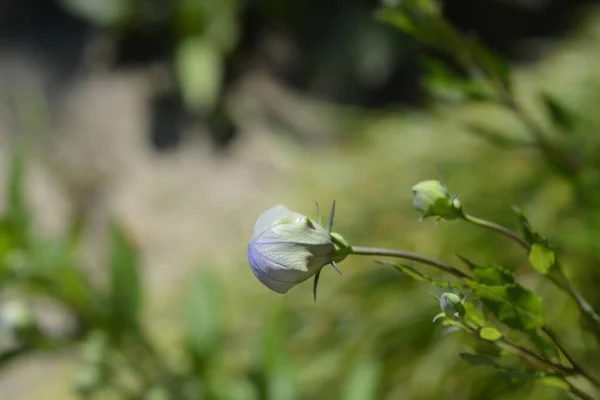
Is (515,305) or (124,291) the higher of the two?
(515,305)

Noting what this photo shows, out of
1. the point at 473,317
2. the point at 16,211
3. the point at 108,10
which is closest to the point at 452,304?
the point at 473,317

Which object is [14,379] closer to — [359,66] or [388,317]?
[388,317]

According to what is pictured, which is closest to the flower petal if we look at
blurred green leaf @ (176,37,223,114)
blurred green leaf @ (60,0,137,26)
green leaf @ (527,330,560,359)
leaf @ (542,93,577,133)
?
green leaf @ (527,330,560,359)

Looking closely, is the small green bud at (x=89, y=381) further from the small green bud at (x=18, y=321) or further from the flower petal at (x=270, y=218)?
the flower petal at (x=270, y=218)

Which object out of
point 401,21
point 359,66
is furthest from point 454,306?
point 359,66

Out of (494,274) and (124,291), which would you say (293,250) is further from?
(124,291)

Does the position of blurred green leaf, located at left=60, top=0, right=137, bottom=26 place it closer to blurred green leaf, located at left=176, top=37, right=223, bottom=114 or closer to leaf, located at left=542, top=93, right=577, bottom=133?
blurred green leaf, located at left=176, top=37, right=223, bottom=114

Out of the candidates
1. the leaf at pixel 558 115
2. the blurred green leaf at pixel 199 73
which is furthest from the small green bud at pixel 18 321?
the blurred green leaf at pixel 199 73
